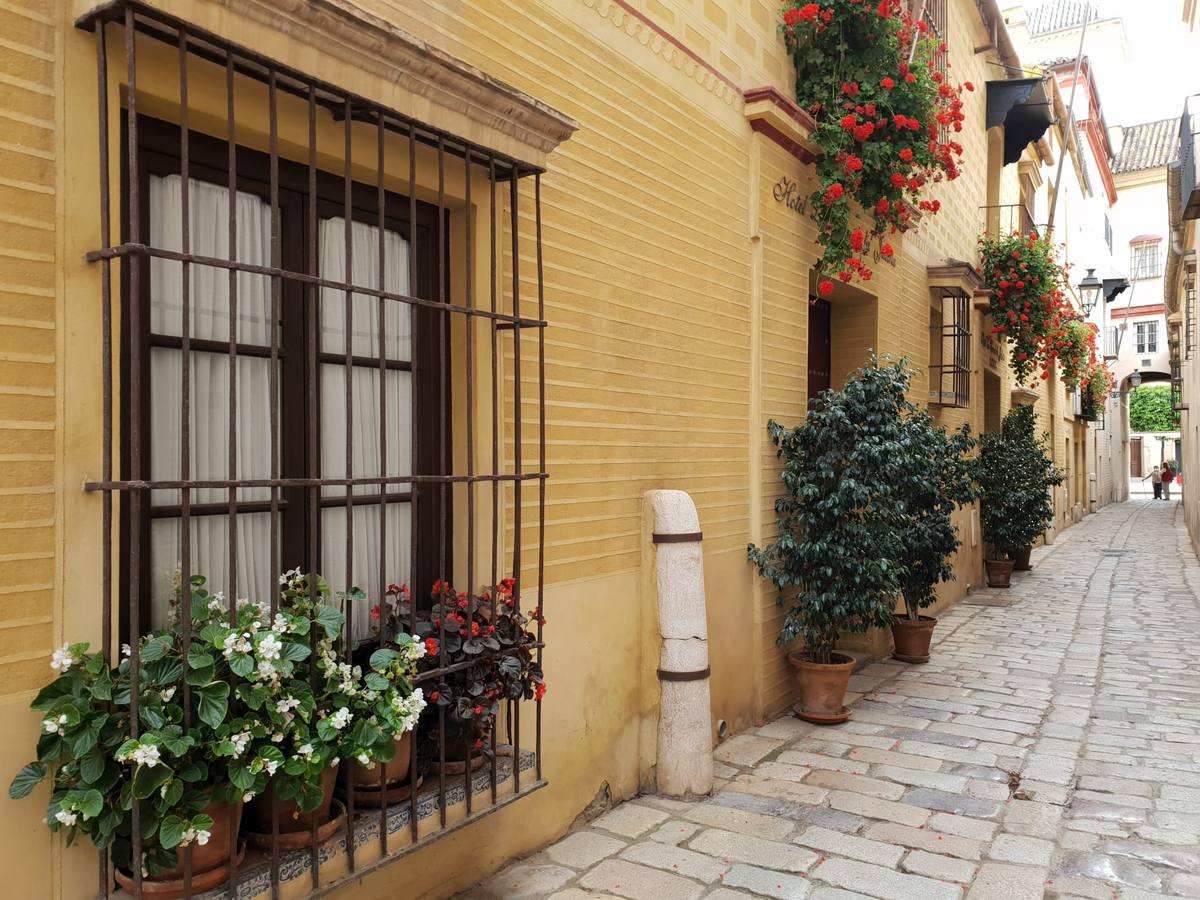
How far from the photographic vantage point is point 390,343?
332cm

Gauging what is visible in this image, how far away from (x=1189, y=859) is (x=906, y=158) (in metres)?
4.39

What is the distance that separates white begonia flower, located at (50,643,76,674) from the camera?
2.13 metres

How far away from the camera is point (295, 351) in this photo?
9.68 feet

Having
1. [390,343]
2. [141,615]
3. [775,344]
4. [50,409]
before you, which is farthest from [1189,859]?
[50,409]

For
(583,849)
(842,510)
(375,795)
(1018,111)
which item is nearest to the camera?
(375,795)

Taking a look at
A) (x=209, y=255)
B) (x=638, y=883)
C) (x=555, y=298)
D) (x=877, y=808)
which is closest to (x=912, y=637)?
(x=877, y=808)

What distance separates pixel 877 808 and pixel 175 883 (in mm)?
3266

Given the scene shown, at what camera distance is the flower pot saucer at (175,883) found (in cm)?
221

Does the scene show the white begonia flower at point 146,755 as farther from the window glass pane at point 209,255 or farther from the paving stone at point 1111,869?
the paving stone at point 1111,869

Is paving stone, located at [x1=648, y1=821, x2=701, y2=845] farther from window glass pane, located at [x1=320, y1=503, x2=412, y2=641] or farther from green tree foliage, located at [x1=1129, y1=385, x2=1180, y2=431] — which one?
green tree foliage, located at [x1=1129, y1=385, x2=1180, y2=431]

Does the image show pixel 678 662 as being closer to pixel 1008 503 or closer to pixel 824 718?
pixel 824 718

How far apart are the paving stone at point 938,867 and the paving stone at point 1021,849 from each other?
20 centimetres

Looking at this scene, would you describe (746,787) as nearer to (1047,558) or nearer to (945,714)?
(945,714)

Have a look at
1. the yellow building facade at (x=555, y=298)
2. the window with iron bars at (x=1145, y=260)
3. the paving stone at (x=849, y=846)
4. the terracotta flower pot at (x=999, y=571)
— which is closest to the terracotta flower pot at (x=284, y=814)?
the yellow building facade at (x=555, y=298)
